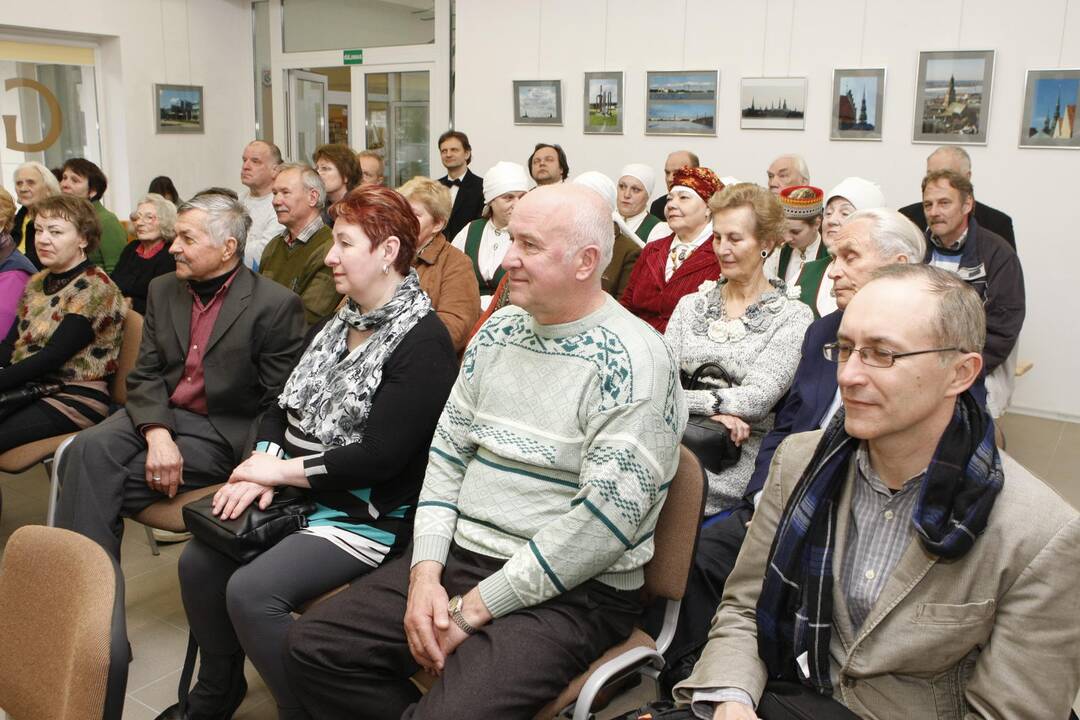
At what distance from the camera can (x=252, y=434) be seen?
9.45 feet

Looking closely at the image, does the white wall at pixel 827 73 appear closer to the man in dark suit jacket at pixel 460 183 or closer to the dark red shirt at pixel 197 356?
the man in dark suit jacket at pixel 460 183

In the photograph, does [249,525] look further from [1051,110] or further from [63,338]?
[1051,110]

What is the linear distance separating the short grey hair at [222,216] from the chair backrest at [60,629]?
5.28 feet

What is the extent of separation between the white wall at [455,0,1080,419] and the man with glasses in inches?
206

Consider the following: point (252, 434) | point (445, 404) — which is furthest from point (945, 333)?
point (252, 434)

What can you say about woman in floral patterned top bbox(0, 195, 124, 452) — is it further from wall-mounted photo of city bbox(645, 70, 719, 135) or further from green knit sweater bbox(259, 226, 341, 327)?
wall-mounted photo of city bbox(645, 70, 719, 135)

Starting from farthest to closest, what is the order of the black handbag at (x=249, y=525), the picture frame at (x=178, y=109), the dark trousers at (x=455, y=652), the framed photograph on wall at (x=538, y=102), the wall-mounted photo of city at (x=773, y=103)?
the picture frame at (x=178, y=109) < the framed photograph on wall at (x=538, y=102) < the wall-mounted photo of city at (x=773, y=103) < the black handbag at (x=249, y=525) < the dark trousers at (x=455, y=652)

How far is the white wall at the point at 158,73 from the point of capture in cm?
884

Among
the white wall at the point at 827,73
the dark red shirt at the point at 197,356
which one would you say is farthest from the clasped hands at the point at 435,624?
the white wall at the point at 827,73

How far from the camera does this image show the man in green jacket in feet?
13.2

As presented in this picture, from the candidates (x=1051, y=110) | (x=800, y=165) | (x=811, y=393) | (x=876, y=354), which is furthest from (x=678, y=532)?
(x=1051, y=110)

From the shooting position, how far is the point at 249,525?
2334 mm

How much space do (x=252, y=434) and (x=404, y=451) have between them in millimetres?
766

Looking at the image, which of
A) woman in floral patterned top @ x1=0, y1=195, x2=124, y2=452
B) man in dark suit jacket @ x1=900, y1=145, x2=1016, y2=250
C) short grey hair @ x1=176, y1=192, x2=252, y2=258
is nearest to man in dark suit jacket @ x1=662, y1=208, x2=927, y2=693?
short grey hair @ x1=176, y1=192, x2=252, y2=258
